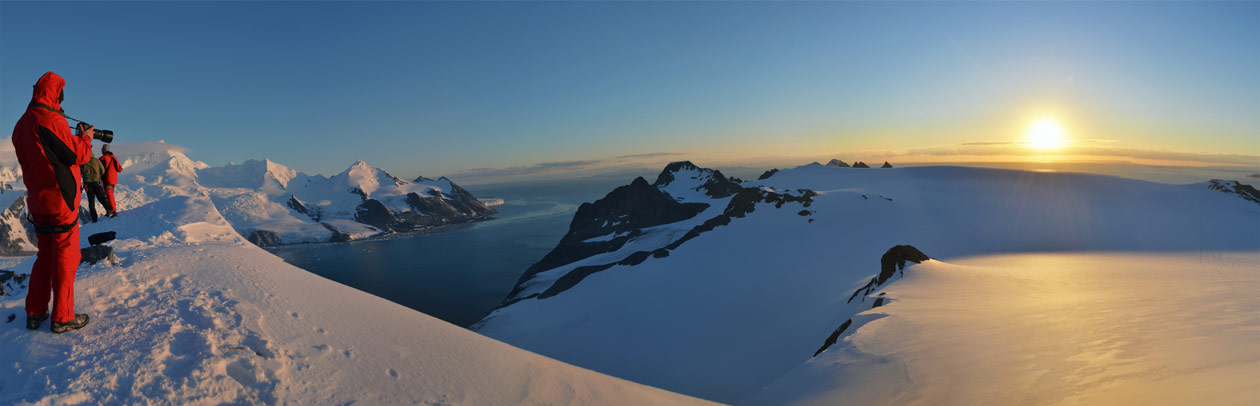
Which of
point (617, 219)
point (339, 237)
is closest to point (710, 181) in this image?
point (617, 219)

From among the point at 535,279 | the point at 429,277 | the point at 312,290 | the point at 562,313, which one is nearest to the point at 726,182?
the point at 535,279

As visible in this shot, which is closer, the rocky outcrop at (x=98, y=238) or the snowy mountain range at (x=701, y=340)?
the snowy mountain range at (x=701, y=340)

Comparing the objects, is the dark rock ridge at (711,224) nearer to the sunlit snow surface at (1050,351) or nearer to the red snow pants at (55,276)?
the sunlit snow surface at (1050,351)

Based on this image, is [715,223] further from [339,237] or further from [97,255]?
Result: [339,237]

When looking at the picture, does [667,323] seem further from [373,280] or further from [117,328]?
[373,280]

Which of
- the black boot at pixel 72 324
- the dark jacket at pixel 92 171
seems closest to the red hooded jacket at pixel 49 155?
the dark jacket at pixel 92 171

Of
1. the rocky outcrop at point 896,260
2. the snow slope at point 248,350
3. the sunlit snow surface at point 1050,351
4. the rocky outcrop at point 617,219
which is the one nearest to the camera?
the snow slope at point 248,350

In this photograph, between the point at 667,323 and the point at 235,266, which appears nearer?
the point at 235,266
